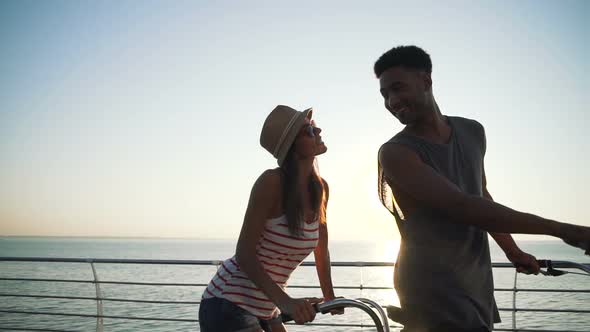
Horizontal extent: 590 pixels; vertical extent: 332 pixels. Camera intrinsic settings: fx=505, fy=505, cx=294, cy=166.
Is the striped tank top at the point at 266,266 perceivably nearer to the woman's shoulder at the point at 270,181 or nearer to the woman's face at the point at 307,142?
the woman's shoulder at the point at 270,181

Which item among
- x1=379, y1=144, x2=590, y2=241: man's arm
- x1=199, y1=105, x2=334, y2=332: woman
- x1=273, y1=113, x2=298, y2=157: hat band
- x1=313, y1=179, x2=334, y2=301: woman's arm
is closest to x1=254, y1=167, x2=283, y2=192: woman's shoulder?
x1=199, y1=105, x2=334, y2=332: woman

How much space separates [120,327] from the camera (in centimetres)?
1519

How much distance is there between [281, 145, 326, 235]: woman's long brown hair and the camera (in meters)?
1.85

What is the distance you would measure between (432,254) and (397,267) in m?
0.15

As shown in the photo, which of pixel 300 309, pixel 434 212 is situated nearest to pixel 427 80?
pixel 434 212

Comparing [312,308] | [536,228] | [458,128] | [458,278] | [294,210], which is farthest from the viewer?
[294,210]

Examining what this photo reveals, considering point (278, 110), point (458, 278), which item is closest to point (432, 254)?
point (458, 278)

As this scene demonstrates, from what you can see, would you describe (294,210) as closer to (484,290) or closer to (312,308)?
(312,308)

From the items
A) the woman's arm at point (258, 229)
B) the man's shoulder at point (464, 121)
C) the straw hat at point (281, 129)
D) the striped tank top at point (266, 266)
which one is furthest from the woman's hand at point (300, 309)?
the man's shoulder at point (464, 121)

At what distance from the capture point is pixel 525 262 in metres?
1.72

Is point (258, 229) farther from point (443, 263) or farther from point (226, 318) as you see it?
point (443, 263)

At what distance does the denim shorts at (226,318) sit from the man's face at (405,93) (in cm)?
90

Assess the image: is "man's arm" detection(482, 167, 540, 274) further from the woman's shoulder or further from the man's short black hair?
the woman's shoulder

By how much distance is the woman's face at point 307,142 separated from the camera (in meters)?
1.95
